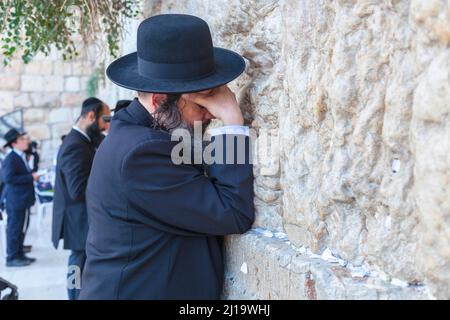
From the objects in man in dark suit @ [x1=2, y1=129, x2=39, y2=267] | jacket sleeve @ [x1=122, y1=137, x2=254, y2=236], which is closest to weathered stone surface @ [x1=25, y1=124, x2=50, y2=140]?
man in dark suit @ [x1=2, y1=129, x2=39, y2=267]

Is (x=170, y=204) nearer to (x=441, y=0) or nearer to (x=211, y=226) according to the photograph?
(x=211, y=226)

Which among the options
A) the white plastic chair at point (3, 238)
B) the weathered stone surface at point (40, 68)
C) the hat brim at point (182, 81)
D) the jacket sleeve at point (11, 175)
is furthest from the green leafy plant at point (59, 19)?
the weathered stone surface at point (40, 68)

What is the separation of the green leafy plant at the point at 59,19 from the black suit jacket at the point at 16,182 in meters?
3.67

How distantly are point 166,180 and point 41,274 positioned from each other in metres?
4.82

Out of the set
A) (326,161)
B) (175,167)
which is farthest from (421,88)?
(175,167)

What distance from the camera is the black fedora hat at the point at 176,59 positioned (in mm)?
1977

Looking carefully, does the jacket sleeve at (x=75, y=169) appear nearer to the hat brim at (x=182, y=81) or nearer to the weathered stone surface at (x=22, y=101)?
the hat brim at (x=182, y=81)

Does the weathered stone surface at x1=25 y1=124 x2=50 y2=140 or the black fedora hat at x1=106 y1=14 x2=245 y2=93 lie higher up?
the black fedora hat at x1=106 y1=14 x2=245 y2=93

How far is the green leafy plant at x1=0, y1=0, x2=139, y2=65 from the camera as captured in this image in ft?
10.4

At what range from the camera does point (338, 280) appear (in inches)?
64.3

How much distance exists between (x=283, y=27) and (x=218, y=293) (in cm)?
97

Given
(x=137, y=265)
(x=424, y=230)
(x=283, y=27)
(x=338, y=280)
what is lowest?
(x=137, y=265)

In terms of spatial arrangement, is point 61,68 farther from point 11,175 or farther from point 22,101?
point 11,175

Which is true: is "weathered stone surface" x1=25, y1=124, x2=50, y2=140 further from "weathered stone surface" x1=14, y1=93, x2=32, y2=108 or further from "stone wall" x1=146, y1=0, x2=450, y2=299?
"stone wall" x1=146, y1=0, x2=450, y2=299
